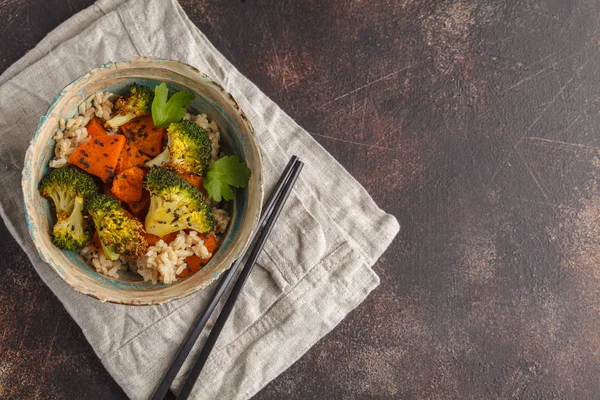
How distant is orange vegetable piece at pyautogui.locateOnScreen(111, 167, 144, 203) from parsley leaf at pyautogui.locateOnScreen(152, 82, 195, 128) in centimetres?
20

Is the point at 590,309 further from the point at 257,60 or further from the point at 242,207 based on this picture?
the point at 257,60

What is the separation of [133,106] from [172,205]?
0.45m

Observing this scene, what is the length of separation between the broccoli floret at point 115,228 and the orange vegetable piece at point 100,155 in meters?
0.10

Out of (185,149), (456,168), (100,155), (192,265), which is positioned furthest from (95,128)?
(456,168)

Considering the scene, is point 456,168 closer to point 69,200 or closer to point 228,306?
point 228,306

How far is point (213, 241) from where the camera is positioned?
2115 millimetres

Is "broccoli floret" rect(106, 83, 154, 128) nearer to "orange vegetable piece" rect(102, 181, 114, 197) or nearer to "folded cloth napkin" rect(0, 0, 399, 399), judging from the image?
"orange vegetable piece" rect(102, 181, 114, 197)

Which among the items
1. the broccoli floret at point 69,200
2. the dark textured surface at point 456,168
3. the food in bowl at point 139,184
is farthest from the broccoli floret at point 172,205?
the dark textured surface at point 456,168

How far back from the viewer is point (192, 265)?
209 centimetres

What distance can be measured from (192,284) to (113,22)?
1.29 m

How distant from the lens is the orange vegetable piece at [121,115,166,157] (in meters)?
2.04

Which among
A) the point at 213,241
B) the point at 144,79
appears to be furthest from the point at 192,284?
the point at 144,79

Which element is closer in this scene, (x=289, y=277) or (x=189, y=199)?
(x=189, y=199)

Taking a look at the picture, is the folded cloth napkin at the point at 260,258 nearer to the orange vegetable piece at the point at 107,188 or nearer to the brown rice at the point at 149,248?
the brown rice at the point at 149,248
